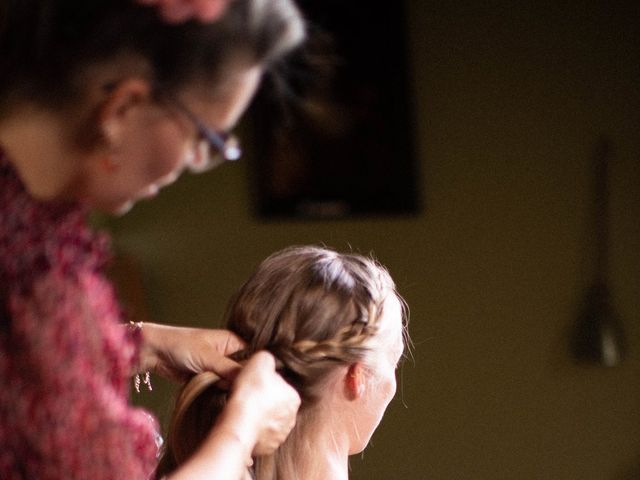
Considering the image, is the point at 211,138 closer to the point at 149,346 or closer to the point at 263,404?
the point at 263,404

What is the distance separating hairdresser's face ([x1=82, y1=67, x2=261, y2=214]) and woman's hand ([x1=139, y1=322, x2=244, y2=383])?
51 cm

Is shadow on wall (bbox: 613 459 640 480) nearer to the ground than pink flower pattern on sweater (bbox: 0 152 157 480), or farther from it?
nearer to the ground

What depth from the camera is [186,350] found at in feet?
4.12

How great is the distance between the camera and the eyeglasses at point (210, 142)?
728 millimetres

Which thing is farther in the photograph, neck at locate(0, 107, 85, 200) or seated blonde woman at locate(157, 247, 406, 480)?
seated blonde woman at locate(157, 247, 406, 480)

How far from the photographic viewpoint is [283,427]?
41.4 inches

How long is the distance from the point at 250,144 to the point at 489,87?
2.60 feet

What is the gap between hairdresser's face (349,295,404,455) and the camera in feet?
4.49

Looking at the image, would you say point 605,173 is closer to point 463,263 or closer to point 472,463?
point 463,263

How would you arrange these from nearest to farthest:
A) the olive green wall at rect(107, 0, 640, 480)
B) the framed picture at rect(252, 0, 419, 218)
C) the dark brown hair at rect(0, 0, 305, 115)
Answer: the dark brown hair at rect(0, 0, 305, 115), the olive green wall at rect(107, 0, 640, 480), the framed picture at rect(252, 0, 419, 218)

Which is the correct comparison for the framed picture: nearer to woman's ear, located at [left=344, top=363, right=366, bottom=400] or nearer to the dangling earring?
woman's ear, located at [left=344, top=363, right=366, bottom=400]

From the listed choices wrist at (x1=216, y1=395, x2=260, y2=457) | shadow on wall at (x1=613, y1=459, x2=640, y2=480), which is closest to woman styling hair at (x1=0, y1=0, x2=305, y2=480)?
wrist at (x1=216, y1=395, x2=260, y2=457)

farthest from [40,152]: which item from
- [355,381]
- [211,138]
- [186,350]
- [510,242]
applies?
[510,242]

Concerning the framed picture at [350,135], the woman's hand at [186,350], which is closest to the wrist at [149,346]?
the woman's hand at [186,350]
